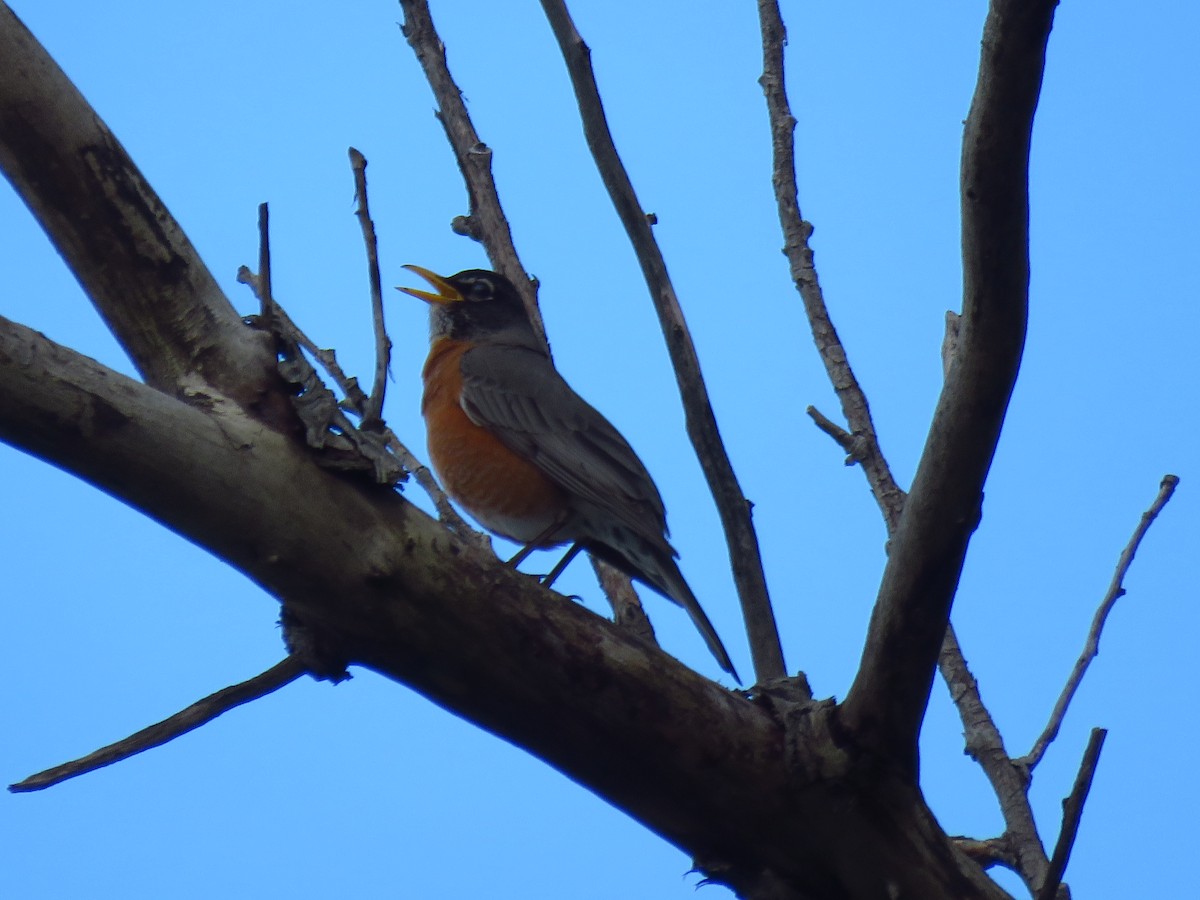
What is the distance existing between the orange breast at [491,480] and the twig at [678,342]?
141 centimetres

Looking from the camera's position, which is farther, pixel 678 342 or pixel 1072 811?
pixel 678 342

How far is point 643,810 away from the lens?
8.93 feet

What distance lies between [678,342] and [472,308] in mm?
2992

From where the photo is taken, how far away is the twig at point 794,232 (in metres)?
4.08

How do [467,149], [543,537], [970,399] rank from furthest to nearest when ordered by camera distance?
[543,537], [467,149], [970,399]

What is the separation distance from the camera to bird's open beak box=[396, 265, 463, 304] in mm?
6457

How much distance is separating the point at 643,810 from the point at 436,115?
10.1 feet

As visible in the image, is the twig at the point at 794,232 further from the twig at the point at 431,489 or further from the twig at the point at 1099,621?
the twig at the point at 431,489

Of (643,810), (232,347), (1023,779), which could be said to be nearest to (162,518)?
(232,347)

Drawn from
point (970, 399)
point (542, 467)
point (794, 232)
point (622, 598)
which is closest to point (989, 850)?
point (970, 399)

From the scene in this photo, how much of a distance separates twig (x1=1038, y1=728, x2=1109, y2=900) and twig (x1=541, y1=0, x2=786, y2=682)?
1.18 m

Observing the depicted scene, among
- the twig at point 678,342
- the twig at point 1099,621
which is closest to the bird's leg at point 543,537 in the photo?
the twig at point 678,342

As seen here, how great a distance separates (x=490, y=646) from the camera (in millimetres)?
2516

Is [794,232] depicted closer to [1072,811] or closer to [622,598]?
[622,598]
